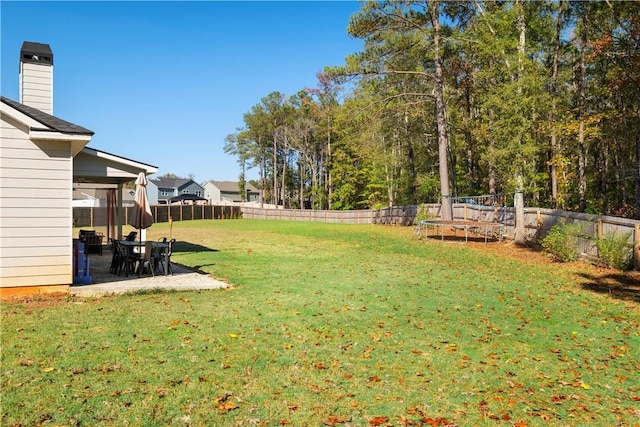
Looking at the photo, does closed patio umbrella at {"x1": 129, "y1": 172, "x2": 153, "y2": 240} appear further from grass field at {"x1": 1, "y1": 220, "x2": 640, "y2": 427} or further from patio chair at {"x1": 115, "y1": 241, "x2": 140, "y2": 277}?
grass field at {"x1": 1, "y1": 220, "x2": 640, "y2": 427}

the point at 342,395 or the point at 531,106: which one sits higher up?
the point at 531,106

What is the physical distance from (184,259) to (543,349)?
9716mm

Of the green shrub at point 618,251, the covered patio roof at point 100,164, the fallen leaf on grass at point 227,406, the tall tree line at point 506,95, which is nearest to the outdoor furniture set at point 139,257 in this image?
the covered patio roof at point 100,164

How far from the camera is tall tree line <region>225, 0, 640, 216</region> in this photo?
1551cm

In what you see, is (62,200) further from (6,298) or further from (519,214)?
(519,214)

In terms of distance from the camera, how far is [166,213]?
119ft

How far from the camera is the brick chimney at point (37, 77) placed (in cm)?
1045

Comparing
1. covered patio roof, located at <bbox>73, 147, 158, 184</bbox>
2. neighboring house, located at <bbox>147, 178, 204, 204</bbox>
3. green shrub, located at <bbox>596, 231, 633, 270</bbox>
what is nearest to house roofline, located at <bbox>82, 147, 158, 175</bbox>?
covered patio roof, located at <bbox>73, 147, 158, 184</bbox>

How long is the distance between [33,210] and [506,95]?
1421 centimetres

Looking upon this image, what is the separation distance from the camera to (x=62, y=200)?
7559mm

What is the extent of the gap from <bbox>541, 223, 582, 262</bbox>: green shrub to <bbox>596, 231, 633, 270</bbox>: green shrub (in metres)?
1.31

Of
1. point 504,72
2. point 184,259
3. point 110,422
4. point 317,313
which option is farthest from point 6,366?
point 504,72

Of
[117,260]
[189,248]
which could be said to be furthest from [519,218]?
[117,260]

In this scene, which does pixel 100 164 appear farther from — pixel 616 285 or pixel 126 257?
pixel 616 285
